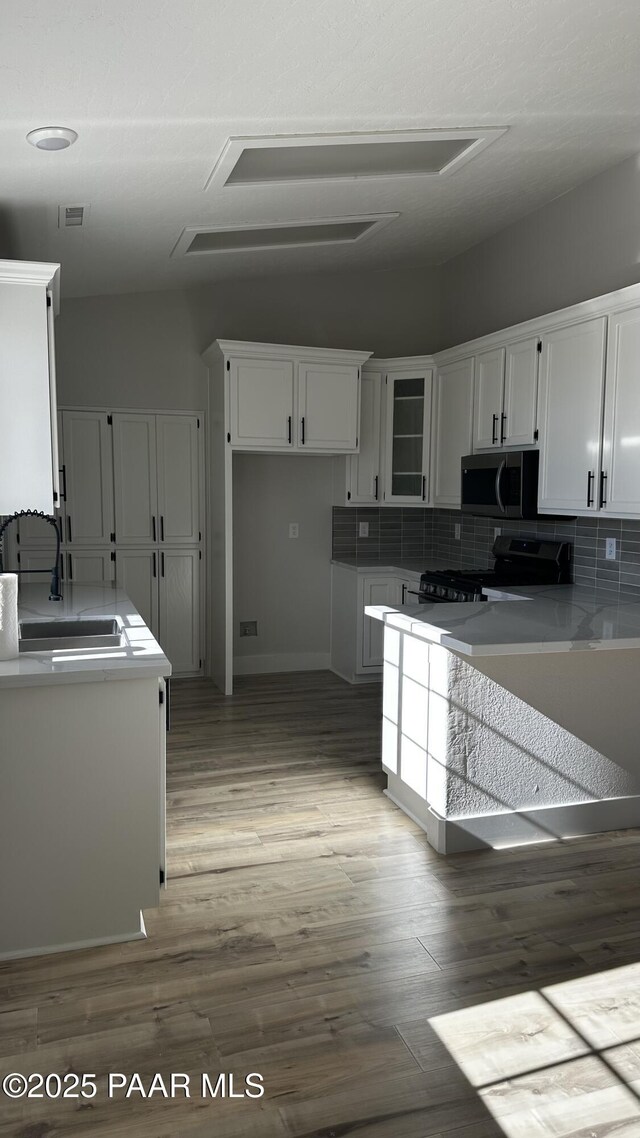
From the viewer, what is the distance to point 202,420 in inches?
223

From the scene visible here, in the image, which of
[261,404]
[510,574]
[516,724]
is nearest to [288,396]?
[261,404]

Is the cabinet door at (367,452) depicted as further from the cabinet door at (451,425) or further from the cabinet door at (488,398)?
the cabinet door at (488,398)

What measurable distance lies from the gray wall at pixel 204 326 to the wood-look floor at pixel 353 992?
312 centimetres

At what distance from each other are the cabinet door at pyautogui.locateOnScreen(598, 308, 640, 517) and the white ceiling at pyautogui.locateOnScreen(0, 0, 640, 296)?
895 mm

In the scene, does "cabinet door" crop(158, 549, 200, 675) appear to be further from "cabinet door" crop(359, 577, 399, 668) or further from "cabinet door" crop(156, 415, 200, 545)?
"cabinet door" crop(359, 577, 399, 668)

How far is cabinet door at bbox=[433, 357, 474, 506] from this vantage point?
5.00m

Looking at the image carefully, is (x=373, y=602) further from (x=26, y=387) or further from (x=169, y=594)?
(x=26, y=387)

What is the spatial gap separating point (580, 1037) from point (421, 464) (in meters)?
3.94

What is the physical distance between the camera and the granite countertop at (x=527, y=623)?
2852 mm

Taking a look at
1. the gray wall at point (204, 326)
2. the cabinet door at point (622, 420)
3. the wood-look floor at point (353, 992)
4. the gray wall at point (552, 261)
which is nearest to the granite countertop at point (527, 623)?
the cabinet door at point (622, 420)

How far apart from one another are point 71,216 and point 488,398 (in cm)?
244

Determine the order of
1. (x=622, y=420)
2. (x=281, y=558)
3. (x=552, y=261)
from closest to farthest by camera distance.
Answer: (x=622, y=420) → (x=552, y=261) → (x=281, y=558)

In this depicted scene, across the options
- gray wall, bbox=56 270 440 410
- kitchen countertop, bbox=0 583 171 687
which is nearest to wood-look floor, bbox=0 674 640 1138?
kitchen countertop, bbox=0 583 171 687

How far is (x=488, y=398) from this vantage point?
15.5ft
